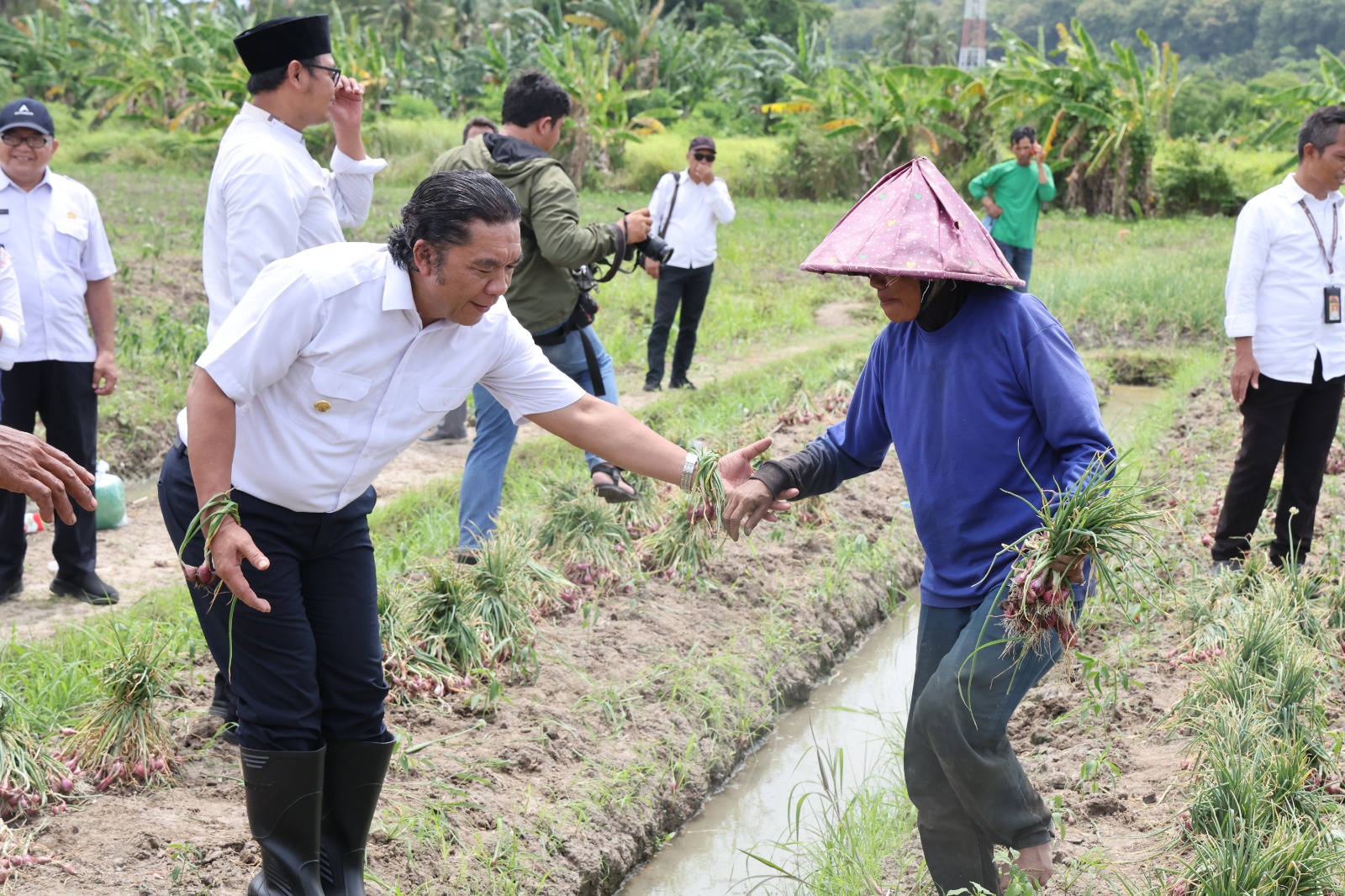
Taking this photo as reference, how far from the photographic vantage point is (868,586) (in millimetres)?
6094

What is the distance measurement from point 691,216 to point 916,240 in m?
6.50

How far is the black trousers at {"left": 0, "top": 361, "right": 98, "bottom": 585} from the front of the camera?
5312 mm

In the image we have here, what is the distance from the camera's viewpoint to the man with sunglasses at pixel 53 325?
17.1ft

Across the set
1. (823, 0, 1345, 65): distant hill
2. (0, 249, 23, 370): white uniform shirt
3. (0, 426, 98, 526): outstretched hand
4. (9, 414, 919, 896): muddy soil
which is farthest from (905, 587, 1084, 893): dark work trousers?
(823, 0, 1345, 65): distant hill

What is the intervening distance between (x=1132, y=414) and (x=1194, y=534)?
340 centimetres

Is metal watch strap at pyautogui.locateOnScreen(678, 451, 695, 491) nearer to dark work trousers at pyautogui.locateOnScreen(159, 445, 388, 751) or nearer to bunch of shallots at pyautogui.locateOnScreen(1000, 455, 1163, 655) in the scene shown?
dark work trousers at pyautogui.locateOnScreen(159, 445, 388, 751)

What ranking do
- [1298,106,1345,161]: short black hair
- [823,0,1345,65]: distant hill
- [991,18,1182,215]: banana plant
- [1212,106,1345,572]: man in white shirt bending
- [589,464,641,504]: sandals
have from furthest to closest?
[823,0,1345,65]: distant hill
[991,18,1182,215]: banana plant
[589,464,641,504]: sandals
[1212,106,1345,572]: man in white shirt bending
[1298,106,1345,161]: short black hair

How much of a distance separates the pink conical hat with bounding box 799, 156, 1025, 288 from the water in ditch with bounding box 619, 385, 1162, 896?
177cm

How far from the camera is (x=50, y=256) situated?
5367 millimetres

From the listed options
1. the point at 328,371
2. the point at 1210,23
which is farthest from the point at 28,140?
the point at 1210,23

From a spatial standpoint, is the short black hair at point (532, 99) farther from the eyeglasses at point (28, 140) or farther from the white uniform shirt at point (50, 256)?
the eyeglasses at point (28, 140)

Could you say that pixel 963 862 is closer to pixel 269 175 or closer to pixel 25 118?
pixel 269 175

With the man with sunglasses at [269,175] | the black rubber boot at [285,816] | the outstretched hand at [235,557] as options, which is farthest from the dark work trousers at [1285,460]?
the outstretched hand at [235,557]

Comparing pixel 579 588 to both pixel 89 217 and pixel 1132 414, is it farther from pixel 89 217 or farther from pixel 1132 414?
pixel 1132 414
